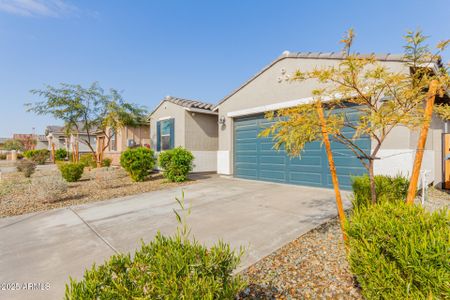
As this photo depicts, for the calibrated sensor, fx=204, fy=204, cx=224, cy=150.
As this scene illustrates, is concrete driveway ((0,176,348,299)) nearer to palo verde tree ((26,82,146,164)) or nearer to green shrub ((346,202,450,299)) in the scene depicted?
green shrub ((346,202,450,299))

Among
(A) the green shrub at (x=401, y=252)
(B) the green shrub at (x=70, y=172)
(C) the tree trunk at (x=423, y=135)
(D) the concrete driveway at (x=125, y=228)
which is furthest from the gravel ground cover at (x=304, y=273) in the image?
(B) the green shrub at (x=70, y=172)

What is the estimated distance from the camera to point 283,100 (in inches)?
321

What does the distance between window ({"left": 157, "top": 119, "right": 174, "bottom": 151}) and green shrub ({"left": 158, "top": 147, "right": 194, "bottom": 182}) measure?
3.18 metres

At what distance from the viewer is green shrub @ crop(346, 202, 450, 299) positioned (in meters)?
1.45

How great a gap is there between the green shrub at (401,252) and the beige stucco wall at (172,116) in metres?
10.1

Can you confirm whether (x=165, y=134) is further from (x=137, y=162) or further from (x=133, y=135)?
(x=133, y=135)

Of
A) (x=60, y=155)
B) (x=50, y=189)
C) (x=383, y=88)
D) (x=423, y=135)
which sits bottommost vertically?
(x=50, y=189)

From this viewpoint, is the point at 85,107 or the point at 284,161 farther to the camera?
the point at 85,107

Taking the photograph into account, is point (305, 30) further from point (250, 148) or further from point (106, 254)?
point (106, 254)

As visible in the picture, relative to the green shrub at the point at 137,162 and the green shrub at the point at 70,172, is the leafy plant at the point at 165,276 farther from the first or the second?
the green shrub at the point at 70,172

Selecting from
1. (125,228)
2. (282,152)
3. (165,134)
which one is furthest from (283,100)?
(165,134)

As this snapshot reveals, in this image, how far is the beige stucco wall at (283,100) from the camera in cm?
571

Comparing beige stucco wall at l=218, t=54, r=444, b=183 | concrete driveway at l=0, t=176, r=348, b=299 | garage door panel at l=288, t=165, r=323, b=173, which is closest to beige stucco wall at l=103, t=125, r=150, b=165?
beige stucco wall at l=218, t=54, r=444, b=183

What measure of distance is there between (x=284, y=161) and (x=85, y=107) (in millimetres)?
13187
